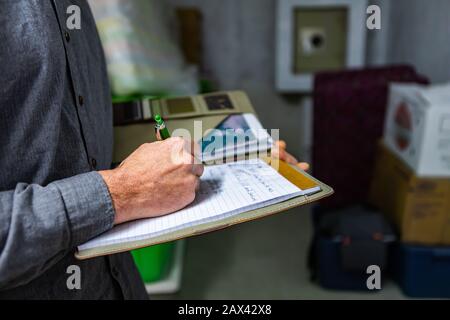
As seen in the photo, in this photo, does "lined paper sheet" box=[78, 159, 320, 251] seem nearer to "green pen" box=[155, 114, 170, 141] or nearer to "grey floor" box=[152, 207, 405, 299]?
"green pen" box=[155, 114, 170, 141]

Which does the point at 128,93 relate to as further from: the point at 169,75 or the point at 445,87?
the point at 445,87

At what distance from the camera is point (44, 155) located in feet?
1.54

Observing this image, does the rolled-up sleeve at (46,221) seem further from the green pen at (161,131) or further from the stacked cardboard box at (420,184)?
the stacked cardboard box at (420,184)

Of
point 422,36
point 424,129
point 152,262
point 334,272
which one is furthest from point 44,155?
point 422,36

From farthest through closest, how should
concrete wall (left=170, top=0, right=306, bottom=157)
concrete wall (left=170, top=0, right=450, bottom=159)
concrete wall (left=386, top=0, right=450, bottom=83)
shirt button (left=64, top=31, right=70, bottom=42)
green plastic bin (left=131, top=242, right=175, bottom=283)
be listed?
concrete wall (left=170, top=0, right=306, bottom=157), concrete wall (left=170, top=0, right=450, bottom=159), concrete wall (left=386, top=0, right=450, bottom=83), green plastic bin (left=131, top=242, right=175, bottom=283), shirt button (left=64, top=31, right=70, bottom=42)

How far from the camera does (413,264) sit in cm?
138

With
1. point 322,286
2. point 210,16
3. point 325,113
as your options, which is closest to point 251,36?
point 210,16

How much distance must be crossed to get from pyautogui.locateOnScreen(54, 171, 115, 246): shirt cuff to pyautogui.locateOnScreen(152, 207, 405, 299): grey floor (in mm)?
916

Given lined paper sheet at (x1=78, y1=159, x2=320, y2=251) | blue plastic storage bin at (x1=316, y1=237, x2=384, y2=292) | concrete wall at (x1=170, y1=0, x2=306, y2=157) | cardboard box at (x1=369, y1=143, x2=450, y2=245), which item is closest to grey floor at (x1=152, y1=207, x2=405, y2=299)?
blue plastic storage bin at (x1=316, y1=237, x2=384, y2=292)

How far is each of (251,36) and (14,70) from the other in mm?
1936

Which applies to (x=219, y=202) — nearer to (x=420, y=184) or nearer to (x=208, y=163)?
(x=208, y=163)

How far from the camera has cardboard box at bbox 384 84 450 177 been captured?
4.05 feet

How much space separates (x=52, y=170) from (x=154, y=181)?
0.42 feet

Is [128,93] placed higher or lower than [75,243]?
higher
